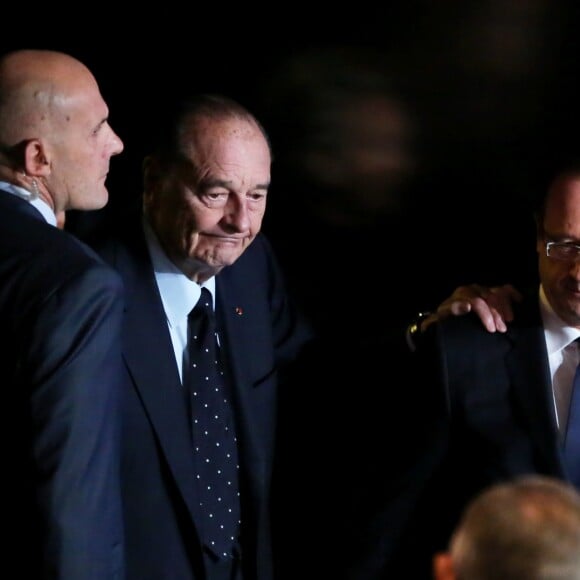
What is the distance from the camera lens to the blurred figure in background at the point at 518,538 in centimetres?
115

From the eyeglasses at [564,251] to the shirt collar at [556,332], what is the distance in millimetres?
116

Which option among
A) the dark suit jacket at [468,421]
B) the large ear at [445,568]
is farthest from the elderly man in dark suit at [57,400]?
the large ear at [445,568]

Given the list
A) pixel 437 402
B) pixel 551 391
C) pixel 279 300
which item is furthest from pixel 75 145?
pixel 551 391

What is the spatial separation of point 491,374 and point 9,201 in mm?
905

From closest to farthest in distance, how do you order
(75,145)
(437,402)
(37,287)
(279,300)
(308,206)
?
(37,287) → (75,145) → (437,402) → (279,300) → (308,206)

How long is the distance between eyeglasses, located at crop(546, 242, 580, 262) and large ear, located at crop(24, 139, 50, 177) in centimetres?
89

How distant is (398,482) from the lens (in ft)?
7.03

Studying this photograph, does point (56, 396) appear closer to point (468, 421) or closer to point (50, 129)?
point (50, 129)

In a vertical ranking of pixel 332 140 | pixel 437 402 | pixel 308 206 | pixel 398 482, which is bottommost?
pixel 398 482

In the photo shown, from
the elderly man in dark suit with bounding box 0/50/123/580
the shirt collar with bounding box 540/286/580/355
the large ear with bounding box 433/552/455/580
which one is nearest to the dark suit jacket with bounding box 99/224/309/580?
the elderly man in dark suit with bounding box 0/50/123/580

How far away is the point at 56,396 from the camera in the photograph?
5.67 ft

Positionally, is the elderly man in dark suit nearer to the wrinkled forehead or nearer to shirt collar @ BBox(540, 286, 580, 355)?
the wrinkled forehead

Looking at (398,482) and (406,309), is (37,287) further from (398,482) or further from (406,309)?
(406,309)

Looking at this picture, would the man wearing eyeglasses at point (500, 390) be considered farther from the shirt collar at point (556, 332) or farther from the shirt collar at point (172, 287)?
the shirt collar at point (172, 287)
